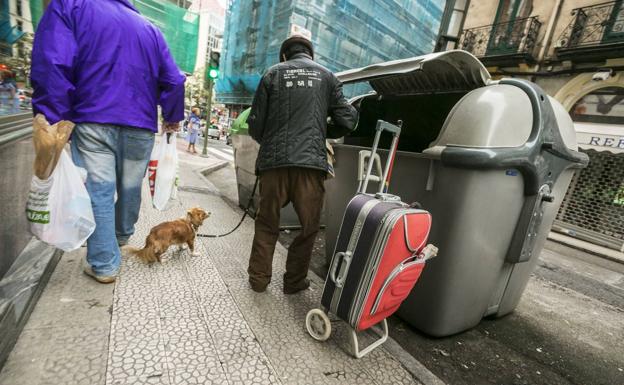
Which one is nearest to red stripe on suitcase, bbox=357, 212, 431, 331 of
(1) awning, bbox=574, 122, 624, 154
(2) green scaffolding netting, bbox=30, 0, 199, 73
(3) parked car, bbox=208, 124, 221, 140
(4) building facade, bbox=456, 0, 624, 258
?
(4) building facade, bbox=456, 0, 624, 258

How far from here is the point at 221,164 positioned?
930 centimetres

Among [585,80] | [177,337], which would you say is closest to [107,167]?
[177,337]

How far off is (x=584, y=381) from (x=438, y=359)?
1063mm

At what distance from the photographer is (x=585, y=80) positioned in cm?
872

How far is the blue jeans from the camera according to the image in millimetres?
1944

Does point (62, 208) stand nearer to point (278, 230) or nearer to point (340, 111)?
point (278, 230)

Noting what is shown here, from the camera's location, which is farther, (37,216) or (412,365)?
(412,365)

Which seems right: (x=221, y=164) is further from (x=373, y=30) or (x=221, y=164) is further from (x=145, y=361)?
(x=373, y=30)

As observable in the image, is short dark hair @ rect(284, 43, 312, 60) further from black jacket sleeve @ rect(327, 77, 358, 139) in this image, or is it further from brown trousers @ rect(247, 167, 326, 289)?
brown trousers @ rect(247, 167, 326, 289)

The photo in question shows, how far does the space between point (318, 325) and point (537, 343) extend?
1935mm

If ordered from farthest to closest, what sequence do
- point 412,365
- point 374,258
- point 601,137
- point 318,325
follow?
1. point 601,137
2. point 318,325
3. point 412,365
4. point 374,258

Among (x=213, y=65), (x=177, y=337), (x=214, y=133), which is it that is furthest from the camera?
(x=214, y=133)

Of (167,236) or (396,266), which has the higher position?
(396,266)

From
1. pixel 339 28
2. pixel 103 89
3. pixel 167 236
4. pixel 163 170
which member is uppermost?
pixel 339 28
